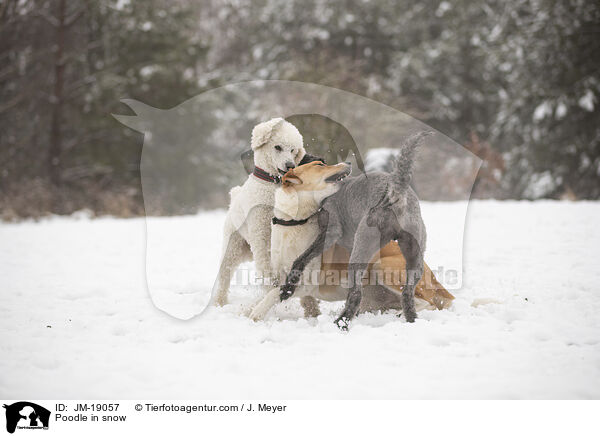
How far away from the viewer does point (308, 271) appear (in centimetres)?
306

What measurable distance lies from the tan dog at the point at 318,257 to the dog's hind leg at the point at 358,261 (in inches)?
7.4

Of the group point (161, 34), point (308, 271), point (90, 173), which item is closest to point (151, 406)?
point (308, 271)

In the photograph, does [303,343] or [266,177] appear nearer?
[303,343]

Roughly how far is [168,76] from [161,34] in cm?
122

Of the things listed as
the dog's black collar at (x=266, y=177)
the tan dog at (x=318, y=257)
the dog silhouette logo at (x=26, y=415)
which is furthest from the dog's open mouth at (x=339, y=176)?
the dog silhouette logo at (x=26, y=415)

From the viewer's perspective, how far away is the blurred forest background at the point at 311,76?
37.2ft

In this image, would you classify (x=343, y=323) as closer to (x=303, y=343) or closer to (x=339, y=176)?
(x=303, y=343)

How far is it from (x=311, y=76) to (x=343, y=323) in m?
8.83

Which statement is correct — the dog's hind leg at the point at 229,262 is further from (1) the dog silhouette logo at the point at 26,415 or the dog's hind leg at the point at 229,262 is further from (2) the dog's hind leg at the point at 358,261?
(1) the dog silhouette logo at the point at 26,415

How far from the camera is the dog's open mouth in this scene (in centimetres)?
297

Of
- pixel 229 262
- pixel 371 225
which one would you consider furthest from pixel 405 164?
pixel 229 262

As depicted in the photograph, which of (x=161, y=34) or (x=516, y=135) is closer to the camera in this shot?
(x=161, y=34)

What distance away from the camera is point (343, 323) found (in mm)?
2945

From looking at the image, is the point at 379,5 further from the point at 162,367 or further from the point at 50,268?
the point at 162,367
